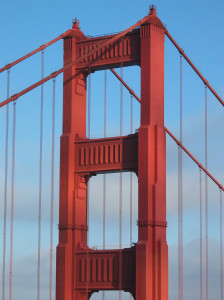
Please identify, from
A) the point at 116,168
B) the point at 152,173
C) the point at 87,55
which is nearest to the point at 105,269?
the point at 116,168

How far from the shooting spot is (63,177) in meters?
62.1

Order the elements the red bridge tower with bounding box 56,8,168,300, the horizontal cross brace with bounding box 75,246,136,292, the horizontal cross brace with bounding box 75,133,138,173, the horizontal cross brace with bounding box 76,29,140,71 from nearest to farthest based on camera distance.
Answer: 1. the red bridge tower with bounding box 56,8,168,300
2. the horizontal cross brace with bounding box 75,246,136,292
3. the horizontal cross brace with bounding box 75,133,138,173
4. the horizontal cross brace with bounding box 76,29,140,71

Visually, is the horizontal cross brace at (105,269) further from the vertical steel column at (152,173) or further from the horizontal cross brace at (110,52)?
the horizontal cross brace at (110,52)

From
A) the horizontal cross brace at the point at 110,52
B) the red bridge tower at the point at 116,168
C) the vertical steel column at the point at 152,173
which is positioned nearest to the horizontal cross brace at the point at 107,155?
the red bridge tower at the point at 116,168

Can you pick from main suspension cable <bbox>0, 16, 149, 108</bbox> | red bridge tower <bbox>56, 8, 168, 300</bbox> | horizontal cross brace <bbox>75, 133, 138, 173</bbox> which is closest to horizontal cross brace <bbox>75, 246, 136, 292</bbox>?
red bridge tower <bbox>56, 8, 168, 300</bbox>

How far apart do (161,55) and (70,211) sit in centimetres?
847

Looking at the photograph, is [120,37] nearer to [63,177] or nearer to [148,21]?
[148,21]

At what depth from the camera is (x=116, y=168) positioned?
60.9 m

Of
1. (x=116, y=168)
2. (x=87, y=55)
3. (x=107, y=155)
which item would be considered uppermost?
(x=87, y=55)

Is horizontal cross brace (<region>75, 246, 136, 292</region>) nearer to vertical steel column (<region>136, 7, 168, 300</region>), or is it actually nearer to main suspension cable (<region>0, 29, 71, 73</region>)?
vertical steel column (<region>136, 7, 168, 300</region>)

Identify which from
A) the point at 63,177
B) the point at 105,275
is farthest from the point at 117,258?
the point at 63,177

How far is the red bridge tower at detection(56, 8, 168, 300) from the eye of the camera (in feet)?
193

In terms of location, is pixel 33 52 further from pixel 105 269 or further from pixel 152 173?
pixel 105 269

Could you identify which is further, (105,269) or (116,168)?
(116,168)
